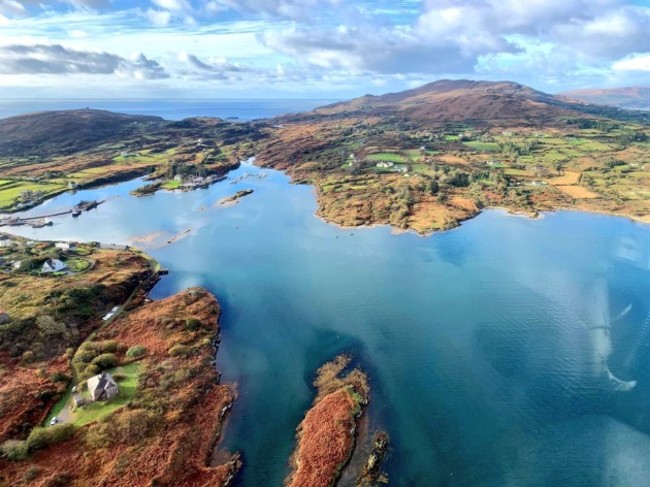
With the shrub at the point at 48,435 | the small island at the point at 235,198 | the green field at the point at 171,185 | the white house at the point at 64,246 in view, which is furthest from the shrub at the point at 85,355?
the green field at the point at 171,185

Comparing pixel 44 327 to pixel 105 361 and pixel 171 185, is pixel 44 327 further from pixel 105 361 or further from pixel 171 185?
pixel 171 185

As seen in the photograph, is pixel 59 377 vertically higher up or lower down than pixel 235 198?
higher up

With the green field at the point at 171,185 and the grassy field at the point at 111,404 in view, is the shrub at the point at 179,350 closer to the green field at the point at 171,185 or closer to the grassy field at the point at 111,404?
the grassy field at the point at 111,404

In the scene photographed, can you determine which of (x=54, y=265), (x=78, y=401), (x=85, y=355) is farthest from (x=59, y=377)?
(x=54, y=265)

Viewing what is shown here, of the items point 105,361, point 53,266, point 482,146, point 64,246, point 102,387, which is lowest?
point 64,246

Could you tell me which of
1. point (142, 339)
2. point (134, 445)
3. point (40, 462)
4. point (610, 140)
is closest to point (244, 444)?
point (134, 445)

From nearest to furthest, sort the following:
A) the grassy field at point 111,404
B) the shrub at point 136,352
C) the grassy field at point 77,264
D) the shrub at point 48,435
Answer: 1. the shrub at point 48,435
2. the grassy field at point 111,404
3. the shrub at point 136,352
4. the grassy field at point 77,264

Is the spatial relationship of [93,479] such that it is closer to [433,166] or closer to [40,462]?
[40,462]
